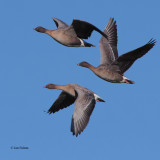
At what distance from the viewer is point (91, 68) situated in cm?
1586

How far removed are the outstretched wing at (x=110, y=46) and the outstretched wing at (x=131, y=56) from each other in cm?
117

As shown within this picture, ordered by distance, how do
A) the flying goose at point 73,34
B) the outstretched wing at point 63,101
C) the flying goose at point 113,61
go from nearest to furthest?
the flying goose at point 113,61 < the flying goose at point 73,34 < the outstretched wing at point 63,101

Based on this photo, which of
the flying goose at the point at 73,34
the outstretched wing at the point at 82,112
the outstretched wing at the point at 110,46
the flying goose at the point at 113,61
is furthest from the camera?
the outstretched wing at the point at 110,46

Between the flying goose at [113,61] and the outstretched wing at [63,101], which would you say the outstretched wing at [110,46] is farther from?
the outstretched wing at [63,101]

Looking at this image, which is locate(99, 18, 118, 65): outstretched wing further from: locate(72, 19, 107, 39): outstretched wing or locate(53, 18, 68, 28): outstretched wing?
locate(53, 18, 68, 28): outstretched wing

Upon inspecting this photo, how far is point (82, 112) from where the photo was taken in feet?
45.8

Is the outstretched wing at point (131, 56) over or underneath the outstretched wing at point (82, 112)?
over

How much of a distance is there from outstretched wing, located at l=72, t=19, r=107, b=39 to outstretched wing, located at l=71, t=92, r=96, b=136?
7.68 feet

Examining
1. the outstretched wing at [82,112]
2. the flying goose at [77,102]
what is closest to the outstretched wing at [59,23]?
the flying goose at [77,102]

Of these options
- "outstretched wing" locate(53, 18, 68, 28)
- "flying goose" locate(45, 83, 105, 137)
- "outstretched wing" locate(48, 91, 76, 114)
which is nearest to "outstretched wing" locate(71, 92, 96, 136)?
"flying goose" locate(45, 83, 105, 137)

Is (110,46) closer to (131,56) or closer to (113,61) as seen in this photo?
(113,61)

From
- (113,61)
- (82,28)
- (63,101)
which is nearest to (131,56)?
(113,61)

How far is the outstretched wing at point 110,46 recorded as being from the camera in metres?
16.9

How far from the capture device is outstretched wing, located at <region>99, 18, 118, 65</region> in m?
16.9
